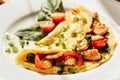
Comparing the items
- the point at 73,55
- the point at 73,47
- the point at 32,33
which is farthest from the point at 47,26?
the point at 73,55

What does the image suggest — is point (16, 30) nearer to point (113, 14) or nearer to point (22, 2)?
point (22, 2)

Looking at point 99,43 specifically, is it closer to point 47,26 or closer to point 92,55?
point 92,55

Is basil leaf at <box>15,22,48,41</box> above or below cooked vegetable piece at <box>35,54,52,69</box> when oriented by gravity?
above

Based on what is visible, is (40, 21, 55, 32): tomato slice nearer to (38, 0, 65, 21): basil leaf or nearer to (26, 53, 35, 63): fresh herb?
(38, 0, 65, 21): basil leaf

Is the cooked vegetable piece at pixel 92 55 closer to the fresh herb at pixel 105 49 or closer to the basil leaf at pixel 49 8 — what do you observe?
the fresh herb at pixel 105 49

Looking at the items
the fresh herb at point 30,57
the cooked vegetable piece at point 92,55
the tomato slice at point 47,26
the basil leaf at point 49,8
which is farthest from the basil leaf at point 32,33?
the cooked vegetable piece at point 92,55

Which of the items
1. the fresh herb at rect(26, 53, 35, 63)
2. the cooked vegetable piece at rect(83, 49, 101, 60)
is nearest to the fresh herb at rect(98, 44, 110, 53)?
the cooked vegetable piece at rect(83, 49, 101, 60)
